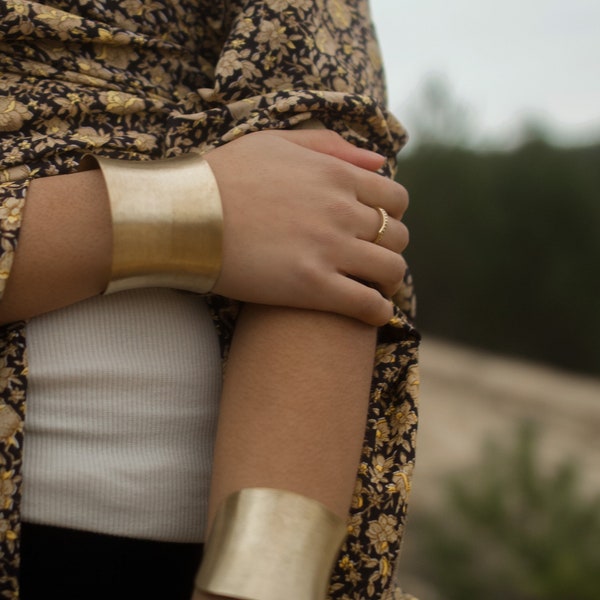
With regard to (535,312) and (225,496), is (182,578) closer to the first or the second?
(225,496)

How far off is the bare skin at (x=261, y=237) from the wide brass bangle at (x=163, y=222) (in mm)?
18

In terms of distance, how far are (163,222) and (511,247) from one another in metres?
8.31

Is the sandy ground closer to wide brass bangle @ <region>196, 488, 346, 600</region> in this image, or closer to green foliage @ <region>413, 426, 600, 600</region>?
green foliage @ <region>413, 426, 600, 600</region>

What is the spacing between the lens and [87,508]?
87 cm

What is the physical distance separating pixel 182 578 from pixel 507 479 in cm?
348

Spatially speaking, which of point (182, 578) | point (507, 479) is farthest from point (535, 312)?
point (182, 578)

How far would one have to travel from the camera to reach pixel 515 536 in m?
3.89

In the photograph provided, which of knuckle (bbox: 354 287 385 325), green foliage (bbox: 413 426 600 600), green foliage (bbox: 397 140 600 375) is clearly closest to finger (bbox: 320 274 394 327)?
knuckle (bbox: 354 287 385 325)

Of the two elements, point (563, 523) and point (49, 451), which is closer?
point (49, 451)

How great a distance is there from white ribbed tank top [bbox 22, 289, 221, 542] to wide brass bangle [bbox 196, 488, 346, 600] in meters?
0.11

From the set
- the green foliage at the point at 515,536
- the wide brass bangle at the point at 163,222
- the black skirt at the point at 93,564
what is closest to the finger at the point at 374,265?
the wide brass bangle at the point at 163,222

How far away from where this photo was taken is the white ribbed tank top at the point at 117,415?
86 cm

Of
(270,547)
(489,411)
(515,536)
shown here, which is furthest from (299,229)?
(489,411)

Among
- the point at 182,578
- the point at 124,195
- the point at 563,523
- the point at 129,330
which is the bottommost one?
the point at 563,523
